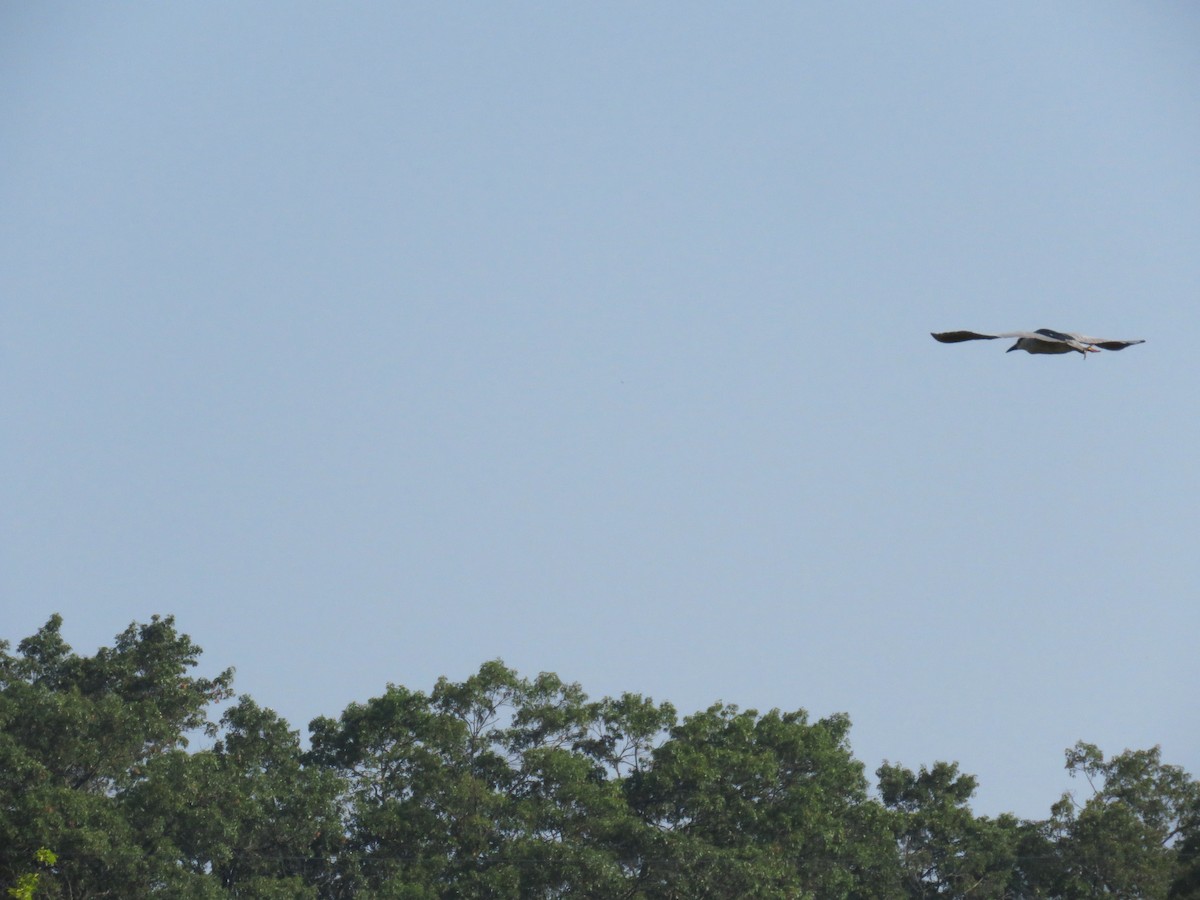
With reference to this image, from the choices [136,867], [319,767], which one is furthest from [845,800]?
[136,867]

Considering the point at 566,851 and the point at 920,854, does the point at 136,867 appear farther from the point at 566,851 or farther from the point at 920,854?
the point at 920,854

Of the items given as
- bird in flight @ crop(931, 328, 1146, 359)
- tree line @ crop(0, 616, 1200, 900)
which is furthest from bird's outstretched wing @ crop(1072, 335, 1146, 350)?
tree line @ crop(0, 616, 1200, 900)

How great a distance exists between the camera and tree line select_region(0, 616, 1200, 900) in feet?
88.1

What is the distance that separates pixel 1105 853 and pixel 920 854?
353 centimetres

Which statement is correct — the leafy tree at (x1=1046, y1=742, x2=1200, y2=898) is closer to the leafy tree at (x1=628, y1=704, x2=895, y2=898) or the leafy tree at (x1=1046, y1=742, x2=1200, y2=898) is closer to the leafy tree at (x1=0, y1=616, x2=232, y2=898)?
the leafy tree at (x1=628, y1=704, x2=895, y2=898)

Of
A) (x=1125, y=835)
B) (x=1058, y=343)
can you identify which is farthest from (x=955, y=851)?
(x=1058, y=343)

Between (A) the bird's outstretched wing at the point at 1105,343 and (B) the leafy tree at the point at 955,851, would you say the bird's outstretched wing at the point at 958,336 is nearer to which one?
(A) the bird's outstretched wing at the point at 1105,343

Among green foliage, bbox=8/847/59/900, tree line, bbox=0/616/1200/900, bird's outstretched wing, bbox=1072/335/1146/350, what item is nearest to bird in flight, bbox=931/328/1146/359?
bird's outstretched wing, bbox=1072/335/1146/350

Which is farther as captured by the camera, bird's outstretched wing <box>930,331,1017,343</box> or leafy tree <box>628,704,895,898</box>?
leafy tree <box>628,704,895,898</box>

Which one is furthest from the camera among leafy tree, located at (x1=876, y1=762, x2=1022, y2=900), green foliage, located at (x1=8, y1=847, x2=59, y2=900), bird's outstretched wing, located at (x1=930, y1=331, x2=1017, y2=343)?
leafy tree, located at (x1=876, y1=762, x2=1022, y2=900)

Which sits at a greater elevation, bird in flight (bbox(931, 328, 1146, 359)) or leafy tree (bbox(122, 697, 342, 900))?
bird in flight (bbox(931, 328, 1146, 359))

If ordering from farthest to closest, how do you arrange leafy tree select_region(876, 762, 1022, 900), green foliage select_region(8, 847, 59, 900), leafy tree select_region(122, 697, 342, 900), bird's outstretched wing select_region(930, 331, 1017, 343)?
leafy tree select_region(876, 762, 1022, 900) < leafy tree select_region(122, 697, 342, 900) < green foliage select_region(8, 847, 59, 900) < bird's outstretched wing select_region(930, 331, 1017, 343)

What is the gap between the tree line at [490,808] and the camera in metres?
26.8

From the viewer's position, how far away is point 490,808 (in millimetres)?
29375
